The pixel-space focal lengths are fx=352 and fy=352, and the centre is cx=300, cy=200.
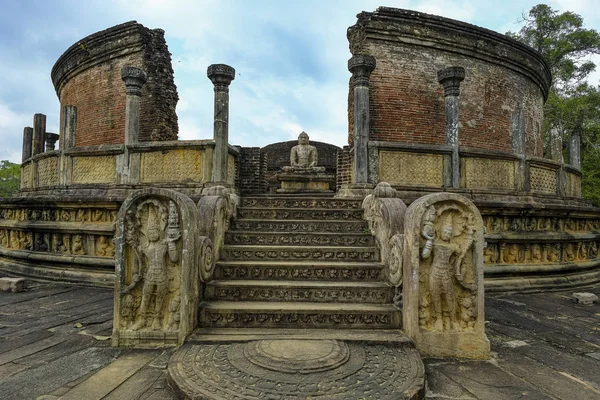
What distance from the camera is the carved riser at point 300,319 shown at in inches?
139

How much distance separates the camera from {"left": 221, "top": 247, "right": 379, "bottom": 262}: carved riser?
448cm

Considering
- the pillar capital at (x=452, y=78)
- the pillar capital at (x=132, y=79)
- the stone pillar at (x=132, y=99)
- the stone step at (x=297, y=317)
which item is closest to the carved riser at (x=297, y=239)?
the stone step at (x=297, y=317)

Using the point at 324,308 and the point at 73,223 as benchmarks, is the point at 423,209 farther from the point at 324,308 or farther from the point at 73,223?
the point at 73,223

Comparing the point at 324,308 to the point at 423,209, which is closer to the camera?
the point at 423,209

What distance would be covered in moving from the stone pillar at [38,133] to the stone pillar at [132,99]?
6.44 metres

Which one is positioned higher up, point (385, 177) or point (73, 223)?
point (385, 177)

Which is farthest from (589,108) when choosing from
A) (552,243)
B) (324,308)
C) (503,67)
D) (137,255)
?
(137,255)

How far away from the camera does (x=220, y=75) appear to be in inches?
264

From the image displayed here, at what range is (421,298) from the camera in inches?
130

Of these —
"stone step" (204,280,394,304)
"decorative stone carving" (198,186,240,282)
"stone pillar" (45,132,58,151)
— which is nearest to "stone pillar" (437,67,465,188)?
"stone step" (204,280,394,304)

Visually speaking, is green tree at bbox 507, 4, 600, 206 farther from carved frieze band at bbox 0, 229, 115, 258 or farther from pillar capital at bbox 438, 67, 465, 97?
carved frieze band at bbox 0, 229, 115, 258

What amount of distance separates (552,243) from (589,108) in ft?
54.6

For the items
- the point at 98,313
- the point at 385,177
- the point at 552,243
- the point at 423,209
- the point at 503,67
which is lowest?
→ the point at 98,313

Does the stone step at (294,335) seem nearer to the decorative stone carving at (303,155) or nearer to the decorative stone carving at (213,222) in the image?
the decorative stone carving at (213,222)
